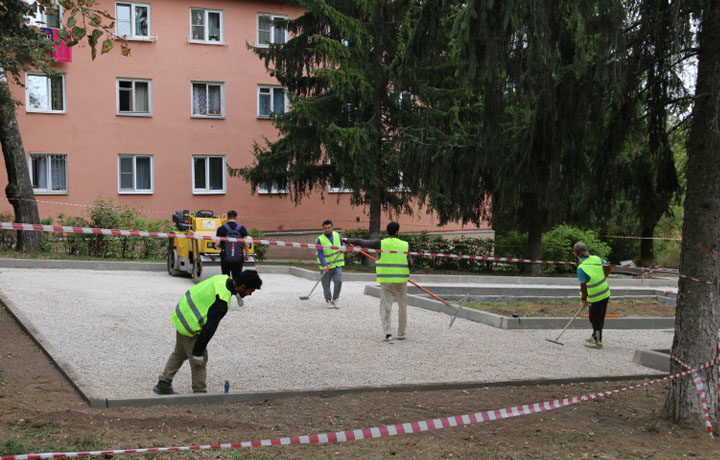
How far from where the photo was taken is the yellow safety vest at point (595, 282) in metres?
11.3

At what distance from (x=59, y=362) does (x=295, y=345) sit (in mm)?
3264

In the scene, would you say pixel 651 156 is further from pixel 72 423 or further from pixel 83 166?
pixel 83 166

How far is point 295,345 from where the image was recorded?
10539 millimetres

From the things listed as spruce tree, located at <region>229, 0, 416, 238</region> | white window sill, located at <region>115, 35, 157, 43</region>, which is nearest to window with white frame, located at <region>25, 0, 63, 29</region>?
white window sill, located at <region>115, 35, 157, 43</region>

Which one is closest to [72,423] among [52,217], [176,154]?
[52,217]

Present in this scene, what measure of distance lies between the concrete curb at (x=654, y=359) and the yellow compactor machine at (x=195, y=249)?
988 cm

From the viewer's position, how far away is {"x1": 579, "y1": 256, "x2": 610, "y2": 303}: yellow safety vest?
11.3 metres

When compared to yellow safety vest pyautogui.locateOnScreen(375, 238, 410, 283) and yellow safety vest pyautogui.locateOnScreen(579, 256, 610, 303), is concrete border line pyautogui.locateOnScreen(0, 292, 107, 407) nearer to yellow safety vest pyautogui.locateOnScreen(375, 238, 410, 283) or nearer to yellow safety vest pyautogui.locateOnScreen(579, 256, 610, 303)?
yellow safety vest pyautogui.locateOnScreen(375, 238, 410, 283)

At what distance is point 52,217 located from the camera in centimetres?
2575

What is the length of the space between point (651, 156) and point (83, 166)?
23.3m

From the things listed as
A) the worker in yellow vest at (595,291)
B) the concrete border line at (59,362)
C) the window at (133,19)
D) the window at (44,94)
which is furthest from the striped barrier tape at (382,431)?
the window at (133,19)

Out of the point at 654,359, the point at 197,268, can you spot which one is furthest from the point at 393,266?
the point at 197,268

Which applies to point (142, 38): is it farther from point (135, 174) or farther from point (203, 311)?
point (203, 311)

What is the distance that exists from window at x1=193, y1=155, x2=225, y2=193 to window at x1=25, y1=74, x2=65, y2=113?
529cm
